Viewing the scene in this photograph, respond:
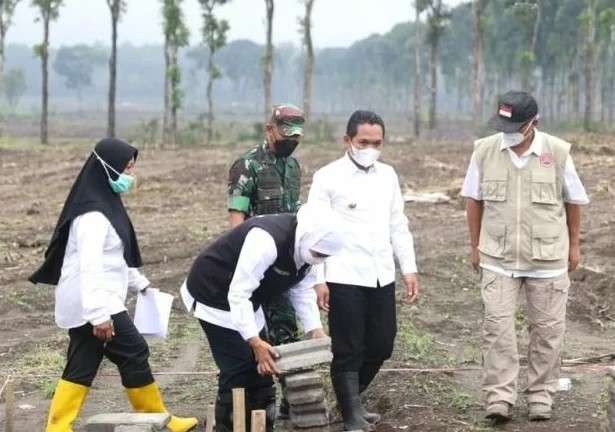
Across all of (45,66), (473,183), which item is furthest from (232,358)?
(45,66)

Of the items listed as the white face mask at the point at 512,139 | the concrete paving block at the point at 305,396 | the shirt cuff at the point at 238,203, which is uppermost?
the white face mask at the point at 512,139

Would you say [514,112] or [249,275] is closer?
[249,275]

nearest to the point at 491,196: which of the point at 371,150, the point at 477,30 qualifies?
the point at 371,150

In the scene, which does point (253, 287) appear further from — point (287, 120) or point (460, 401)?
point (460, 401)

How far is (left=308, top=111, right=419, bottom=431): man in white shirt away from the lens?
16.7ft

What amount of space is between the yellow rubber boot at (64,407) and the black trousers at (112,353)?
0.13 ft

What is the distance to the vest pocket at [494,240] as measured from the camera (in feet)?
17.6

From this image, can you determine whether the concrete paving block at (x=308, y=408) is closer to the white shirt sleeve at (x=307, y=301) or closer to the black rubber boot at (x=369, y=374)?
the white shirt sleeve at (x=307, y=301)

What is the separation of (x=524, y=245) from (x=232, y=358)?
1692 millimetres

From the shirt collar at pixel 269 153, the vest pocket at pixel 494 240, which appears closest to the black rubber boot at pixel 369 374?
the vest pocket at pixel 494 240

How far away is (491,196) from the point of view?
5.41 meters

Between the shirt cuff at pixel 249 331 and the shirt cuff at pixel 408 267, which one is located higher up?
the shirt cuff at pixel 408 267

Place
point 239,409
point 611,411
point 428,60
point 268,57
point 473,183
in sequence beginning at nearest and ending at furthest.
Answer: point 239,409
point 611,411
point 473,183
point 268,57
point 428,60

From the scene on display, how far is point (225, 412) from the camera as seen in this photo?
15.9ft
